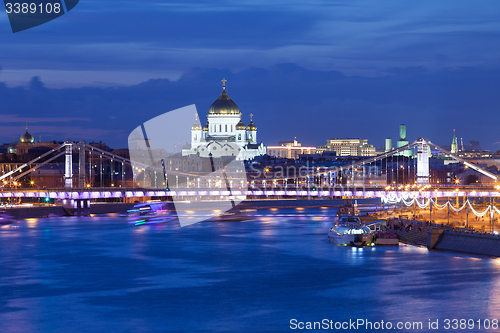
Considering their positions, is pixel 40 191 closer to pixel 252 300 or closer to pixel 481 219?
pixel 481 219

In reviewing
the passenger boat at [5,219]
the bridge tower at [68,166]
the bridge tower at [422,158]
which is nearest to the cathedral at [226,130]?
the bridge tower at [68,166]

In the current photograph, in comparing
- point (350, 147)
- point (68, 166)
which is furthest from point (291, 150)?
point (68, 166)

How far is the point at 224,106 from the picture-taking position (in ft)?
323

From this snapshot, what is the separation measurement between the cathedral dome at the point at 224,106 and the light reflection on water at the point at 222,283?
61.1 meters

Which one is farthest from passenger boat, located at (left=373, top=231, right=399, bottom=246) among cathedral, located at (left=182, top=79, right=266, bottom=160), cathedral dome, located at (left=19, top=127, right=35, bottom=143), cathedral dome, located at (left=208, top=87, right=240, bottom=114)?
cathedral dome, located at (left=19, top=127, right=35, bottom=143)

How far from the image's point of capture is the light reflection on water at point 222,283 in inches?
766

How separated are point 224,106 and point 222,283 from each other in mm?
74920

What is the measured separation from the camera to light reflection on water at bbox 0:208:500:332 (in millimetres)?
19453

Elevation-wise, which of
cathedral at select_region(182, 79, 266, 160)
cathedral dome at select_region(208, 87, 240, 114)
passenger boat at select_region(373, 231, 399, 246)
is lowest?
passenger boat at select_region(373, 231, 399, 246)

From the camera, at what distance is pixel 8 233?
38781mm

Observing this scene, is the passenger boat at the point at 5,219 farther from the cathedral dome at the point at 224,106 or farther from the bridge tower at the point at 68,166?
the cathedral dome at the point at 224,106

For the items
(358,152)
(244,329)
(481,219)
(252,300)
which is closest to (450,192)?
(481,219)

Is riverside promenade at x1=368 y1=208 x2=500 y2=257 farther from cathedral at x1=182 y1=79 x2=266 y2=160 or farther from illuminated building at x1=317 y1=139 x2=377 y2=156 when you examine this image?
illuminated building at x1=317 y1=139 x2=377 y2=156

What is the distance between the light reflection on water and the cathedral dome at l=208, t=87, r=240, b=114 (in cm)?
6108
